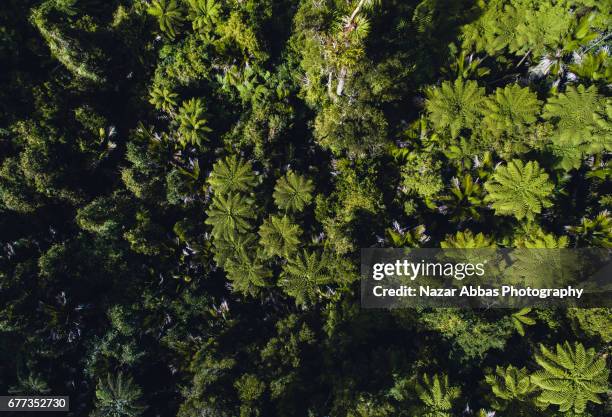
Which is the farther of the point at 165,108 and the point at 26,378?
the point at 165,108

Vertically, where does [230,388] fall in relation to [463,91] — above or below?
below

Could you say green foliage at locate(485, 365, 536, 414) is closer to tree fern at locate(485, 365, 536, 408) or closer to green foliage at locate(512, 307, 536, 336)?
tree fern at locate(485, 365, 536, 408)

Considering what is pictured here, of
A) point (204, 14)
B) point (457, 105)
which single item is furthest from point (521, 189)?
point (204, 14)


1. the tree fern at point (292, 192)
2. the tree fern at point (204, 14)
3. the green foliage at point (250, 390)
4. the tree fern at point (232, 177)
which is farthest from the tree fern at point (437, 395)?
the tree fern at point (204, 14)

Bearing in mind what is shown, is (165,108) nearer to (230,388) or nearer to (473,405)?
(230,388)

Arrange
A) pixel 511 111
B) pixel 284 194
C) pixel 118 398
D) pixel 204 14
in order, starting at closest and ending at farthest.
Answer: pixel 118 398 < pixel 511 111 < pixel 284 194 < pixel 204 14

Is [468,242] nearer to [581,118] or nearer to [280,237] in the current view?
[581,118]

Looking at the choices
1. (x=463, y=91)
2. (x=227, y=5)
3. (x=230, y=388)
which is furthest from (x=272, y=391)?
(x=227, y=5)

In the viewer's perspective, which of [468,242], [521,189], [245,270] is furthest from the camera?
[245,270]

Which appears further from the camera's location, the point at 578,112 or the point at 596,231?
the point at 578,112
